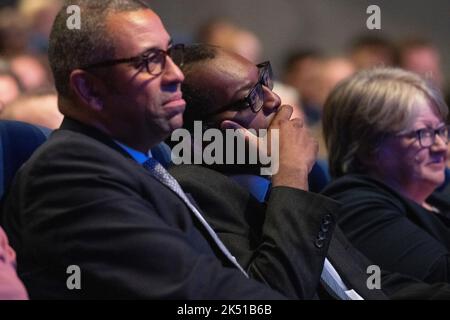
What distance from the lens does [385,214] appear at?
3326 millimetres

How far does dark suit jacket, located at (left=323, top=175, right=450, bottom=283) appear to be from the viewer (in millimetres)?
3213

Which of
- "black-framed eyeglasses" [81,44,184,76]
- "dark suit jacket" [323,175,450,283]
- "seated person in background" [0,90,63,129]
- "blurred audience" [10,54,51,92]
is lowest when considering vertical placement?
"dark suit jacket" [323,175,450,283]

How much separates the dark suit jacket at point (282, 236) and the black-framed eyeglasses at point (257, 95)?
0.64 ft

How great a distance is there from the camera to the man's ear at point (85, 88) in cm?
251

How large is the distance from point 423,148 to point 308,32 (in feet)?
15.4

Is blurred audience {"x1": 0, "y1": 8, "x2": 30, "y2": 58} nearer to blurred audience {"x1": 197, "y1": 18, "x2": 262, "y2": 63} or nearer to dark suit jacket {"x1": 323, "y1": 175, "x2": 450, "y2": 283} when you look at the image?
blurred audience {"x1": 197, "y1": 18, "x2": 262, "y2": 63}

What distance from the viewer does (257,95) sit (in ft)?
9.44

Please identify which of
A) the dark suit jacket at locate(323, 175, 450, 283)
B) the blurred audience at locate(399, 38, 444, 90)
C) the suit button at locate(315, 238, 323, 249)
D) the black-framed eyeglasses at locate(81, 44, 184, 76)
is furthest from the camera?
the blurred audience at locate(399, 38, 444, 90)

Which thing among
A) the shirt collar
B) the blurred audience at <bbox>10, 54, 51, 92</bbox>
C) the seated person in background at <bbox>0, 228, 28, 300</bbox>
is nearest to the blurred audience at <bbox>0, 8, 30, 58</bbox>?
the blurred audience at <bbox>10, 54, 51, 92</bbox>

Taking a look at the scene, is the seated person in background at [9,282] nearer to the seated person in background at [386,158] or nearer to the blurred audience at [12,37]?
the seated person in background at [386,158]

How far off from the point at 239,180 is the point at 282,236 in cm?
35

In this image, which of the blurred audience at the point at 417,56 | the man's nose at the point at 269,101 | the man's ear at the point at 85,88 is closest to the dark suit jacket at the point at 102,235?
the man's ear at the point at 85,88

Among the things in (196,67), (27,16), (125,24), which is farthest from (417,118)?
(27,16)
